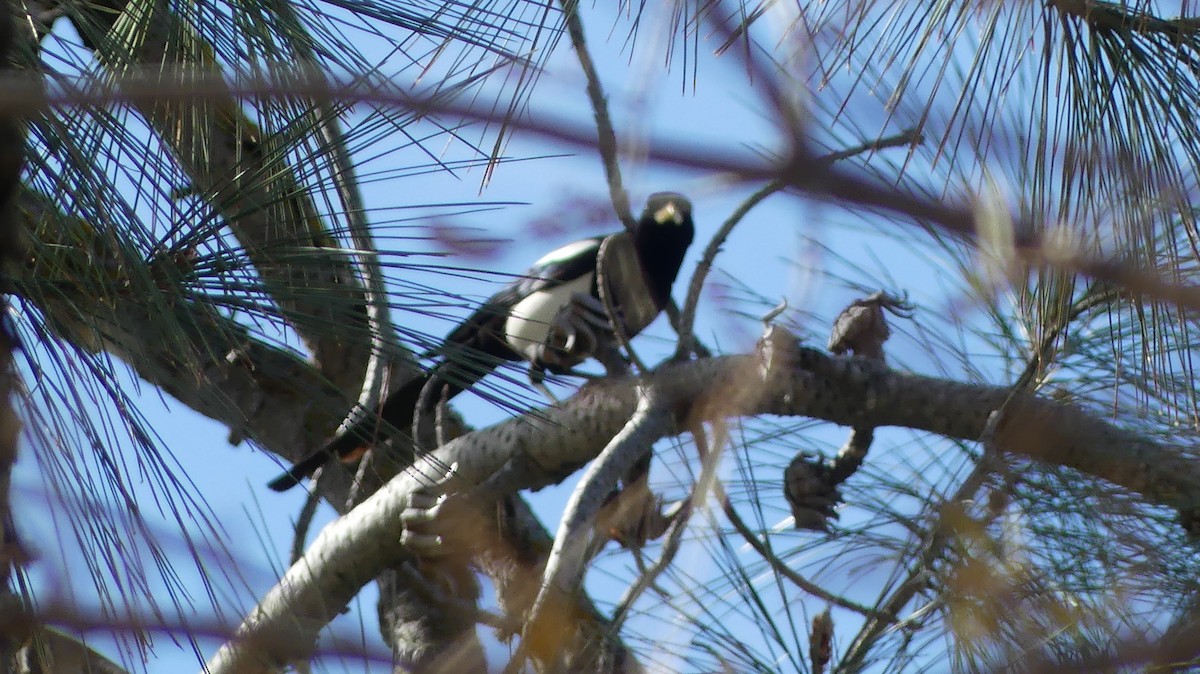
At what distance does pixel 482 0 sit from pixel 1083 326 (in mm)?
1059

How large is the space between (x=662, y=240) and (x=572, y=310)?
1516mm

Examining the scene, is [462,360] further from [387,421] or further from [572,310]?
[572,310]

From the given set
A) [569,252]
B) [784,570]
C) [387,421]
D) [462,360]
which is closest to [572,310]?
[387,421]

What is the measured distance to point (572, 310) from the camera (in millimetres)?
2318

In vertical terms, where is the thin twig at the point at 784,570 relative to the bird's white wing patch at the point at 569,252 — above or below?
below

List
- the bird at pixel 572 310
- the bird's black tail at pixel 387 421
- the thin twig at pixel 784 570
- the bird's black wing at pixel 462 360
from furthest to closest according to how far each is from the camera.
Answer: the bird's black tail at pixel 387 421 < the bird at pixel 572 310 < the thin twig at pixel 784 570 < the bird's black wing at pixel 462 360

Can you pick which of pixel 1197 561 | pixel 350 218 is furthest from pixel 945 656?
pixel 350 218

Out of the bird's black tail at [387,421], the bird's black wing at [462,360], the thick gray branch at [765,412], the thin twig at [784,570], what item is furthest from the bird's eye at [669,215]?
the thin twig at [784,570]

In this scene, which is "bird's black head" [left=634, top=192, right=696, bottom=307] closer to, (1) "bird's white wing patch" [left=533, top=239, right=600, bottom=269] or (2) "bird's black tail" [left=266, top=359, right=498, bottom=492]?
A: (1) "bird's white wing patch" [left=533, top=239, right=600, bottom=269]

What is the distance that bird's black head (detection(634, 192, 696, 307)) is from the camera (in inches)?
147

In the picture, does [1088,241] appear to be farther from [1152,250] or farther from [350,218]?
[350,218]

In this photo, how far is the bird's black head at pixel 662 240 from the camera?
3727mm

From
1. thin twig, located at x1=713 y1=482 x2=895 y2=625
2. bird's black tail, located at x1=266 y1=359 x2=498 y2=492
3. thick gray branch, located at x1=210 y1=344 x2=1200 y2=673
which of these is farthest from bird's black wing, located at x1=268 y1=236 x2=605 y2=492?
thin twig, located at x1=713 y1=482 x2=895 y2=625

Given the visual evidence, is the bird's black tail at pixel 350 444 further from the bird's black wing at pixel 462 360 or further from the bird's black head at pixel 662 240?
the bird's black head at pixel 662 240
